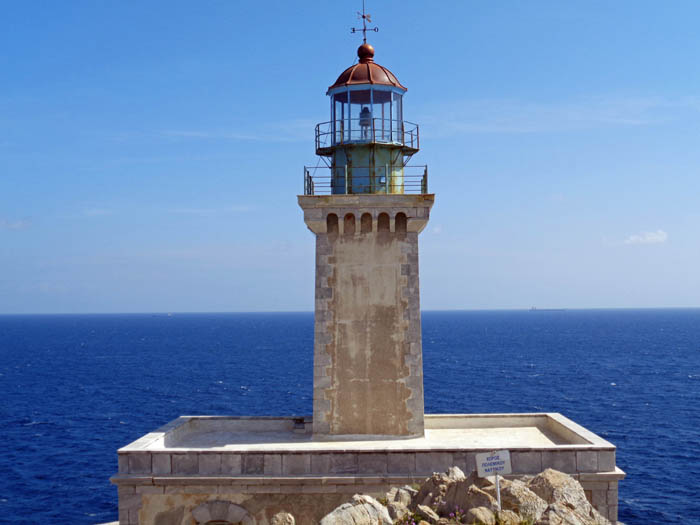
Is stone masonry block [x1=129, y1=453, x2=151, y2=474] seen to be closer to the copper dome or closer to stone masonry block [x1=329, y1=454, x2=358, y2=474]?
stone masonry block [x1=329, y1=454, x2=358, y2=474]

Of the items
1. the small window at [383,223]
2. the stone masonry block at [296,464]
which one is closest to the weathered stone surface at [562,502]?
the stone masonry block at [296,464]

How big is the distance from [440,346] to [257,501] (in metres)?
114

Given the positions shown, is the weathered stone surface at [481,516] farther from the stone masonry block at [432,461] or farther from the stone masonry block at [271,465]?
the stone masonry block at [271,465]

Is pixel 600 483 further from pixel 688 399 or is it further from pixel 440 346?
pixel 440 346

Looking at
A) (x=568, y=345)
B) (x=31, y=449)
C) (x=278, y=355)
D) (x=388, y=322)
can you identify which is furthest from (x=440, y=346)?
(x=388, y=322)

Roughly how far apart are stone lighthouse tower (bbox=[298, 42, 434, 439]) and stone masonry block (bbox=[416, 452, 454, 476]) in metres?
2.85

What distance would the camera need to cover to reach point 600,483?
16.7 m

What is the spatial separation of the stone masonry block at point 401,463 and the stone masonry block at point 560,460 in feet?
10.4

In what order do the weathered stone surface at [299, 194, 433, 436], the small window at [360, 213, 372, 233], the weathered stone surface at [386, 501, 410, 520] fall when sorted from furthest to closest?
the small window at [360, 213, 372, 233] → the weathered stone surface at [299, 194, 433, 436] → the weathered stone surface at [386, 501, 410, 520]

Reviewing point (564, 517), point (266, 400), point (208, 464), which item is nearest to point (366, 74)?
point (208, 464)

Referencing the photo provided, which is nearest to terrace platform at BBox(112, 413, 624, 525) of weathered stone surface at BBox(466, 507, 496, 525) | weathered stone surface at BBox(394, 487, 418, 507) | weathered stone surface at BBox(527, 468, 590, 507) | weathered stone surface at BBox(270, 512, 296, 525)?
weathered stone surface at BBox(270, 512, 296, 525)

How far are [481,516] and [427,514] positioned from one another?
109 cm

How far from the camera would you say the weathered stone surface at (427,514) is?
488 inches

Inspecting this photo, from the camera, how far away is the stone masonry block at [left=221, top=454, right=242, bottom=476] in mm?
17125
